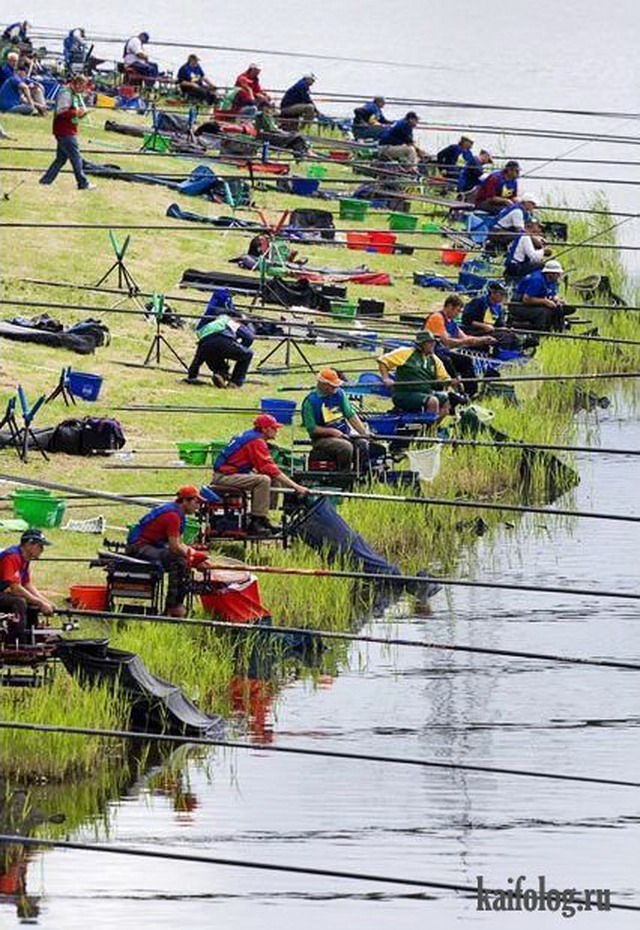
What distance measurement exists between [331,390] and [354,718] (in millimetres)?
4521

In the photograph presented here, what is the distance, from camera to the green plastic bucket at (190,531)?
2281 cm

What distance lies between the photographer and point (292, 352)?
110 ft

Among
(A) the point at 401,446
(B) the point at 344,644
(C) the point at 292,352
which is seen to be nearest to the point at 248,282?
(C) the point at 292,352

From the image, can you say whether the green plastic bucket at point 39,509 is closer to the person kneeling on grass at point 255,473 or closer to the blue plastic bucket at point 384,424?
the person kneeling on grass at point 255,473

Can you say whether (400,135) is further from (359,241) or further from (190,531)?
(190,531)

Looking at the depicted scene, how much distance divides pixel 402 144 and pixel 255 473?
23.6 m

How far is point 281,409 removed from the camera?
93.9 feet

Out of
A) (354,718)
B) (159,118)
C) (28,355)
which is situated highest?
(159,118)

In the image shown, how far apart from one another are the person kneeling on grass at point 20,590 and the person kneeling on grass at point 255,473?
3.87 m

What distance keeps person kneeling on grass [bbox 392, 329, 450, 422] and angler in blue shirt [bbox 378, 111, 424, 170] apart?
18.2 m

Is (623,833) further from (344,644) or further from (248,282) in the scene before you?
(248,282)

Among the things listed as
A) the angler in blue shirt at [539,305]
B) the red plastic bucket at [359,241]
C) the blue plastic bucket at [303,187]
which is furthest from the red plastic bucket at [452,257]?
the angler in blue shirt at [539,305]

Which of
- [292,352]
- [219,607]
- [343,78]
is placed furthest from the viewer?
[343,78]

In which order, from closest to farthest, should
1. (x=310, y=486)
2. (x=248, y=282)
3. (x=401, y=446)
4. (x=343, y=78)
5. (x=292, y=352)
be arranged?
(x=310, y=486)
(x=401, y=446)
(x=292, y=352)
(x=248, y=282)
(x=343, y=78)
